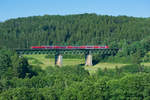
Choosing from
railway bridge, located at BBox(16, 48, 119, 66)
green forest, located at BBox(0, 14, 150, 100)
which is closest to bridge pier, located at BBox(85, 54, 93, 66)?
railway bridge, located at BBox(16, 48, 119, 66)

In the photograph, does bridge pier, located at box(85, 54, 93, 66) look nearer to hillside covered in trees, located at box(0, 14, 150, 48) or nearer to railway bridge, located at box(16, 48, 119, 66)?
railway bridge, located at box(16, 48, 119, 66)

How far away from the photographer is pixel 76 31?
149 meters

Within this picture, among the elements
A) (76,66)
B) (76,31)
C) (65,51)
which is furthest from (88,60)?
(76,31)

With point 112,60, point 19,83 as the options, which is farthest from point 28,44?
point 19,83

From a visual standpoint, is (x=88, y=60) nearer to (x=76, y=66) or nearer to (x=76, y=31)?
(x=76, y=66)

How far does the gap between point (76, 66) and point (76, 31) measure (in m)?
81.8

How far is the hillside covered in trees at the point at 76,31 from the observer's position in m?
128

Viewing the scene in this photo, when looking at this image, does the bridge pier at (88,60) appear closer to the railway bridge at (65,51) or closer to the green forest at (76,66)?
the railway bridge at (65,51)

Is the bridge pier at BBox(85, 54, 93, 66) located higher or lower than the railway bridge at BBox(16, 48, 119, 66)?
lower

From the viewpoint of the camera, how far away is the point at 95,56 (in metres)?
105

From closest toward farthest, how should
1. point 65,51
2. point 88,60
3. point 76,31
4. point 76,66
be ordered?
point 76,66
point 88,60
point 65,51
point 76,31

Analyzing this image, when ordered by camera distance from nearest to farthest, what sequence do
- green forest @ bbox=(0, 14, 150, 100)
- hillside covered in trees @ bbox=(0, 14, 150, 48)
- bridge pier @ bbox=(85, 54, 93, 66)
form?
green forest @ bbox=(0, 14, 150, 100)
bridge pier @ bbox=(85, 54, 93, 66)
hillside covered in trees @ bbox=(0, 14, 150, 48)

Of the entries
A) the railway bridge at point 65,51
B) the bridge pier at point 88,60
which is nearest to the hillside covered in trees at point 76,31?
the railway bridge at point 65,51

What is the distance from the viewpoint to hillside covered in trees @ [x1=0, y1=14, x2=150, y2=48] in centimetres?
12775
